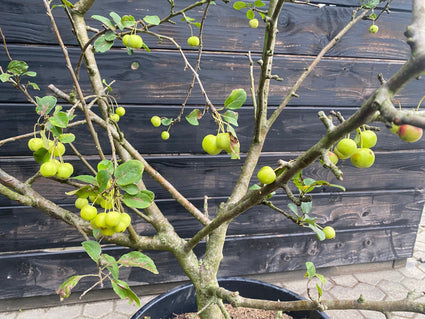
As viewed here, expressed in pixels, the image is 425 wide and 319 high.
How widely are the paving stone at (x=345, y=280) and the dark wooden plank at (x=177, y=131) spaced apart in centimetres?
103

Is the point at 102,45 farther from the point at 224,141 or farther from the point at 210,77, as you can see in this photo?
the point at 210,77

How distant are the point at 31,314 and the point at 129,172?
1.85m

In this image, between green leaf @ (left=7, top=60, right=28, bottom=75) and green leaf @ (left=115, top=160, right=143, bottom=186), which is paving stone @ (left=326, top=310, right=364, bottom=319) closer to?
green leaf @ (left=115, top=160, right=143, bottom=186)

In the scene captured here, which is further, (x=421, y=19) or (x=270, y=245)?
(x=270, y=245)

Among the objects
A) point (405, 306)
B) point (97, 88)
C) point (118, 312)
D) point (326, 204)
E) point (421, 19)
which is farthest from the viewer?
point (326, 204)

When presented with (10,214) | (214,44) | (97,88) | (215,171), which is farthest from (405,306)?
(10,214)

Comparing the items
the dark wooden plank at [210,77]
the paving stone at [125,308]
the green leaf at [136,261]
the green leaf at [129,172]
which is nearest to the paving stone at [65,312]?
the paving stone at [125,308]

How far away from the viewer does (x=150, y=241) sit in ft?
3.61

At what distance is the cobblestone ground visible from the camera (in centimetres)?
199

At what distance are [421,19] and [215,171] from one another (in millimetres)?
1555

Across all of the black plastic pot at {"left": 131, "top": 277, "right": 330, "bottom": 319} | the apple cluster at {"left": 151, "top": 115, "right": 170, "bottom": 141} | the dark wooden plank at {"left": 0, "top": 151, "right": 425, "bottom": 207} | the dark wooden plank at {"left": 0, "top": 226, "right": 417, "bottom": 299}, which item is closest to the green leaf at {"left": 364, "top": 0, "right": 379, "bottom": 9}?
the apple cluster at {"left": 151, "top": 115, "right": 170, "bottom": 141}

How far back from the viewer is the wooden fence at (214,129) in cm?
163

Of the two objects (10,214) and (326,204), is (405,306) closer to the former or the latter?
(326,204)

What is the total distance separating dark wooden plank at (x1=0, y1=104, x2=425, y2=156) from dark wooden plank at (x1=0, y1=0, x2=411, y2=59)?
1.16 feet
